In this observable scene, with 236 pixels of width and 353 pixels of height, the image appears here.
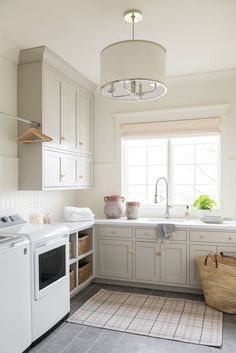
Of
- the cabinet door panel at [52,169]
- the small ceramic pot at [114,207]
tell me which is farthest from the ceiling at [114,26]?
the small ceramic pot at [114,207]

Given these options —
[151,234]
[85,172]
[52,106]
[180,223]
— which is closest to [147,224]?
[151,234]

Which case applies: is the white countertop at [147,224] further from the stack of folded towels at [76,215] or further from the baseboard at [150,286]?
the baseboard at [150,286]

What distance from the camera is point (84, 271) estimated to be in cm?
368

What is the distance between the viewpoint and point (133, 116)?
4.25 meters

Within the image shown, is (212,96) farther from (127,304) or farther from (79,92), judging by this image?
(127,304)

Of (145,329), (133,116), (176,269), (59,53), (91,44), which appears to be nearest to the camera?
(145,329)

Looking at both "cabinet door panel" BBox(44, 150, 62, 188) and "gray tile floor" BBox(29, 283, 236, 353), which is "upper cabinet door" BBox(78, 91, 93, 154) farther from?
"gray tile floor" BBox(29, 283, 236, 353)

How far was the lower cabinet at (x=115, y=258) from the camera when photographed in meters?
3.76

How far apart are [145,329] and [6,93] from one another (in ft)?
8.51

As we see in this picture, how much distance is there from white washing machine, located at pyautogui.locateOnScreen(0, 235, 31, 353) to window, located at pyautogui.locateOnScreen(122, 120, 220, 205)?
2241 millimetres

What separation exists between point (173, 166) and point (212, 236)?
113cm

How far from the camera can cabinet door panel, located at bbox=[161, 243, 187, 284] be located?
3.53 meters

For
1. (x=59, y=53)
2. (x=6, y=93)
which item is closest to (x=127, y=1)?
(x=59, y=53)

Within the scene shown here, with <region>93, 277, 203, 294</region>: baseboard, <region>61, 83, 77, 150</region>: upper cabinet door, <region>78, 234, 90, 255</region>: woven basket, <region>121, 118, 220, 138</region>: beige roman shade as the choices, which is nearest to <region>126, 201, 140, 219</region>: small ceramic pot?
<region>78, 234, 90, 255</region>: woven basket
